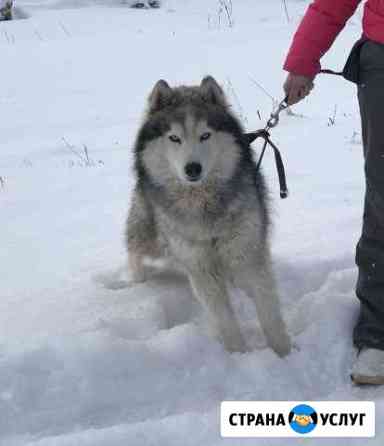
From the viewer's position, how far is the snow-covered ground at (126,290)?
2.17 metres

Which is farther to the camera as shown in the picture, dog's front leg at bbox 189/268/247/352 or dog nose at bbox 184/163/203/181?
dog's front leg at bbox 189/268/247/352

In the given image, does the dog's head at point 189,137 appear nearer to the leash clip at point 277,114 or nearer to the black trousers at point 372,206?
the leash clip at point 277,114

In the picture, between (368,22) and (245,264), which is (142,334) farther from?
(368,22)

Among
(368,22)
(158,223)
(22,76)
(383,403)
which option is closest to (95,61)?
(22,76)

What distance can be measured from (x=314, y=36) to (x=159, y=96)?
30.1 inches

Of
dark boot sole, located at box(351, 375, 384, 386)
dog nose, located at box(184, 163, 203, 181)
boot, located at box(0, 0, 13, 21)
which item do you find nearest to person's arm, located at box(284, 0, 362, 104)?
dog nose, located at box(184, 163, 203, 181)

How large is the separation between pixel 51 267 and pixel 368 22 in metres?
2.12

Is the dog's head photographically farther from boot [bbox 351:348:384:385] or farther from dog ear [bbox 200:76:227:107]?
boot [bbox 351:348:384:385]

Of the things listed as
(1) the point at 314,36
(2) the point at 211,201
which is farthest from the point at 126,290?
(1) the point at 314,36

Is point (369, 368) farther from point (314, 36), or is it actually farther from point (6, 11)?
point (6, 11)

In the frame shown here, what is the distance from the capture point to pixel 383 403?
1927mm

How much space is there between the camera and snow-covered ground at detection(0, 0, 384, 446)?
7.11 ft

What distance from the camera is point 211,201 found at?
99.2 inches

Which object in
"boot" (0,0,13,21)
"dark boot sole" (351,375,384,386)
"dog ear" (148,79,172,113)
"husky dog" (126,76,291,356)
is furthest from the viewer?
"boot" (0,0,13,21)
